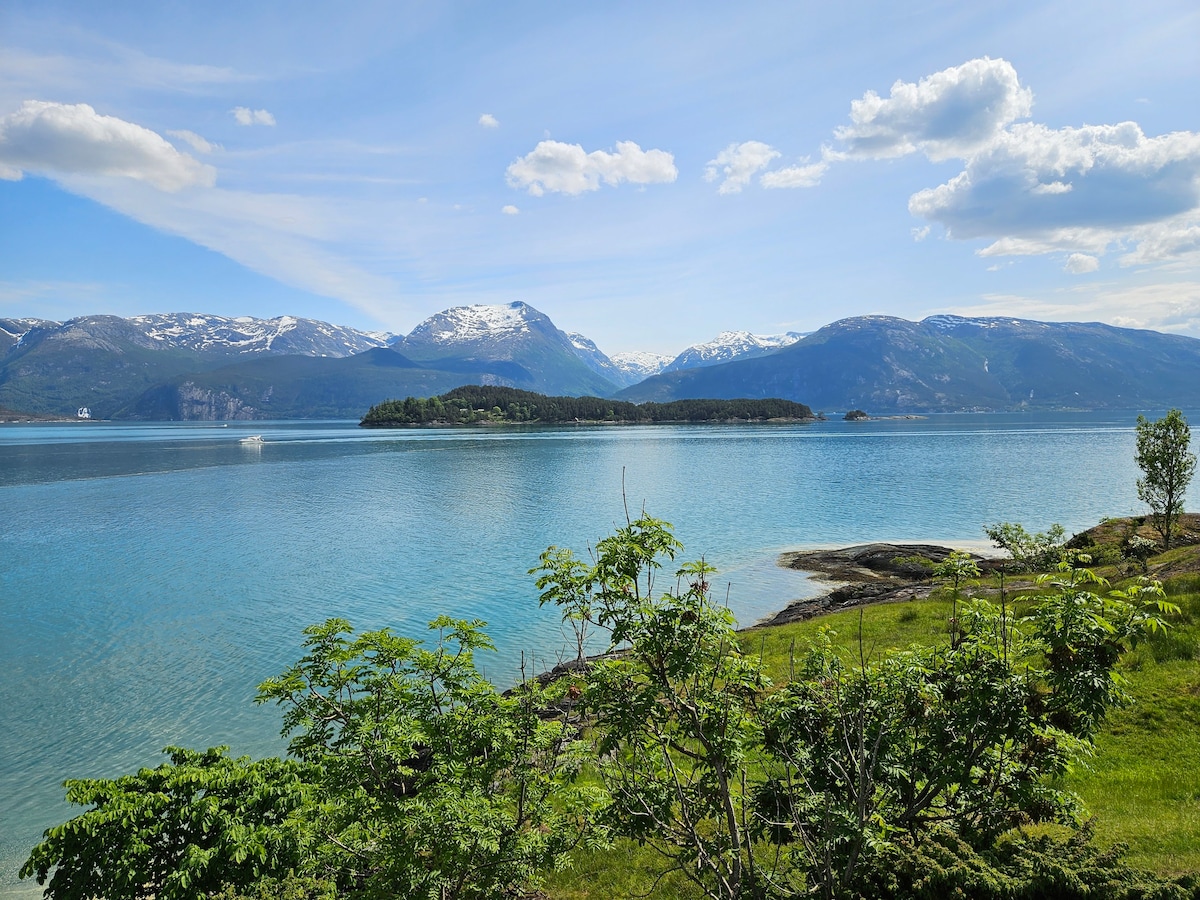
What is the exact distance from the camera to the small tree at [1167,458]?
34625mm

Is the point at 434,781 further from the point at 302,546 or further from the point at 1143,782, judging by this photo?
the point at 302,546

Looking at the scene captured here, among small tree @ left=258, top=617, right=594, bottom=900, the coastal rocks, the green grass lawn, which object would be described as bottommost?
the coastal rocks

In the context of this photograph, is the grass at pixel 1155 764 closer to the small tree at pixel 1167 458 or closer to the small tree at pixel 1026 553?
the small tree at pixel 1026 553

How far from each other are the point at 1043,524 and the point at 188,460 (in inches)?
6062

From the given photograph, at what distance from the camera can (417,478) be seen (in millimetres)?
105312

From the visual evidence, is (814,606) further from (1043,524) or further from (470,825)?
(1043,524)

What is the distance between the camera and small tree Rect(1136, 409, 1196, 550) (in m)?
34.6

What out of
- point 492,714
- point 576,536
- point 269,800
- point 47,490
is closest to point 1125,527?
point 576,536

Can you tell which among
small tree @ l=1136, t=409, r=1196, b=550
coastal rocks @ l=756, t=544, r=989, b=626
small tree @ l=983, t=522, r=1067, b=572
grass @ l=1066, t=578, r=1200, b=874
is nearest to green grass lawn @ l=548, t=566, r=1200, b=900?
grass @ l=1066, t=578, r=1200, b=874

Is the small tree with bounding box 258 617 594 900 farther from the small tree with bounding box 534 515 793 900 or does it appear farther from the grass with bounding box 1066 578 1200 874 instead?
the grass with bounding box 1066 578 1200 874

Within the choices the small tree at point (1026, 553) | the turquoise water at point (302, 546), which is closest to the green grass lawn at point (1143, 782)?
the small tree at point (1026, 553)

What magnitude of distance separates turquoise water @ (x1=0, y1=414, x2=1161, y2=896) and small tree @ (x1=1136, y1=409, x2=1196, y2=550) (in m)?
20.2

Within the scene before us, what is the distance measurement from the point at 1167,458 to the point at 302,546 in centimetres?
6332

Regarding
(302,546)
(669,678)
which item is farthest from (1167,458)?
(302,546)
